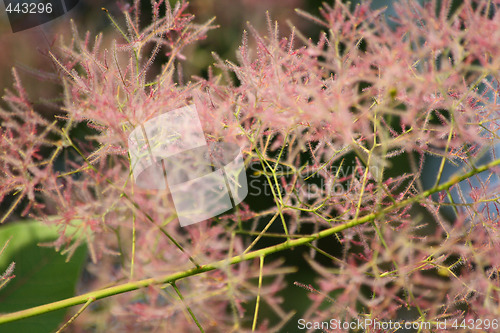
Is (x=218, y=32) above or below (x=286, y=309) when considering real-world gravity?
above

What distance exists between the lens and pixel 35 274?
1.74 ft

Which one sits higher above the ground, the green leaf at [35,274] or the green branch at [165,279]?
the green branch at [165,279]

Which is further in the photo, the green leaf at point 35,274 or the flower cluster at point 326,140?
the green leaf at point 35,274

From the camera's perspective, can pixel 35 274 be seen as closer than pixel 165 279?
No

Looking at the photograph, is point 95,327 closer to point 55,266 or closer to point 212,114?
point 55,266

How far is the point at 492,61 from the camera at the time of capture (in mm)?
365

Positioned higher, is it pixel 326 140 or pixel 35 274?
pixel 326 140

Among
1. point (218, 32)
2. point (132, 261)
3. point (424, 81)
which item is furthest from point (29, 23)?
point (424, 81)

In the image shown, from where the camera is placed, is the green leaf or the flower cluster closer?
the flower cluster

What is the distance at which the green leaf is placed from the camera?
1.65 ft

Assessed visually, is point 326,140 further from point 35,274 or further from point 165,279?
point 35,274

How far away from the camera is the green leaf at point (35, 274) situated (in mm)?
503

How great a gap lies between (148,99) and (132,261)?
16cm

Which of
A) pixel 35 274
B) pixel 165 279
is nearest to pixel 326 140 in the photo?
pixel 165 279
